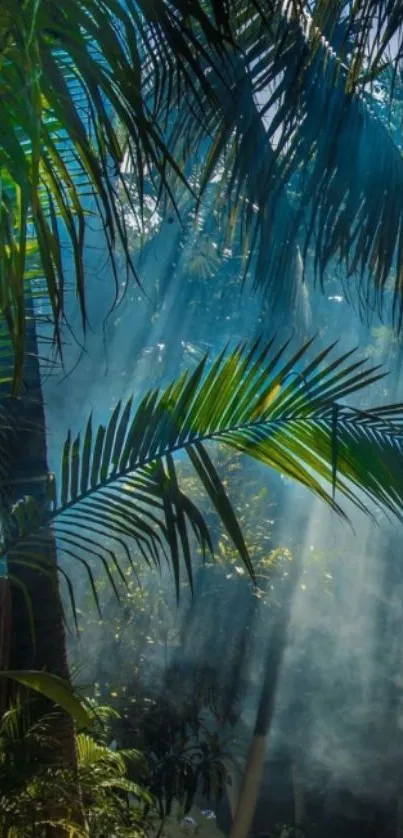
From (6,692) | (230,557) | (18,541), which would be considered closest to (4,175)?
(18,541)

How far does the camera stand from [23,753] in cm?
243

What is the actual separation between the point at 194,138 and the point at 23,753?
2665mm

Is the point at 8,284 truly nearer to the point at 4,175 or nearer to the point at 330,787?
the point at 4,175

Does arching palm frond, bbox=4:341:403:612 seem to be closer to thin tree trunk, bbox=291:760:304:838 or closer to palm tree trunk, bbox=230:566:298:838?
palm tree trunk, bbox=230:566:298:838

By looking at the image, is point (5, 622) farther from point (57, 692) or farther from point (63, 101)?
point (63, 101)

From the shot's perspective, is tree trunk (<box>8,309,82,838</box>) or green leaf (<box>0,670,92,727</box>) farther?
tree trunk (<box>8,309,82,838</box>)

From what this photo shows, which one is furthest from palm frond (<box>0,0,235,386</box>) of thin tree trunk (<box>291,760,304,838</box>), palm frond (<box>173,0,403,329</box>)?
thin tree trunk (<box>291,760,304,838</box>)

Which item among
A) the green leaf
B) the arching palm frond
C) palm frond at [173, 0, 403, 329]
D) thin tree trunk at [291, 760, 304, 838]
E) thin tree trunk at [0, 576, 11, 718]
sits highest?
palm frond at [173, 0, 403, 329]

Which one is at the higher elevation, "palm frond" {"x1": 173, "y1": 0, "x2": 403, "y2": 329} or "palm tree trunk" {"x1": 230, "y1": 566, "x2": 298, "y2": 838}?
"palm frond" {"x1": 173, "y1": 0, "x2": 403, "y2": 329}

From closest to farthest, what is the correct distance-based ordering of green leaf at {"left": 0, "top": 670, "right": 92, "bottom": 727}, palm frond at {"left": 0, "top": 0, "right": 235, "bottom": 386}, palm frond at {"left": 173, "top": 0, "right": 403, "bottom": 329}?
palm frond at {"left": 0, "top": 0, "right": 235, "bottom": 386}, green leaf at {"left": 0, "top": 670, "right": 92, "bottom": 727}, palm frond at {"left": 173, "top": 0, "right": 403, "bottom": 329}

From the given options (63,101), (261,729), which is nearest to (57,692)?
(63,101)

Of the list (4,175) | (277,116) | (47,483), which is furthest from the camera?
(277,116)

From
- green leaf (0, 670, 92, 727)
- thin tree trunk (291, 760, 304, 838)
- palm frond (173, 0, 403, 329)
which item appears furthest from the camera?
thin tree trunk (291, 760, 304, 838)

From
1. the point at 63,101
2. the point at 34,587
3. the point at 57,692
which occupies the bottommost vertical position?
the point at 57,692
